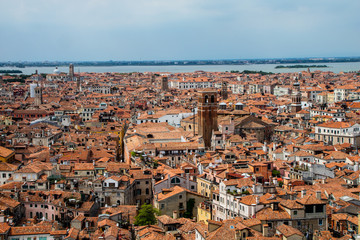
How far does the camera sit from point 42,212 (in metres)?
23.3

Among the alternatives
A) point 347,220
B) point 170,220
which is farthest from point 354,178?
point 170,220

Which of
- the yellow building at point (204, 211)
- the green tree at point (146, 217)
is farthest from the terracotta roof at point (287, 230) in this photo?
the green tree at point (146, 217)

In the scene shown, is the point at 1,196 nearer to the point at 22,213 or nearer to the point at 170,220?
the point at 22,213

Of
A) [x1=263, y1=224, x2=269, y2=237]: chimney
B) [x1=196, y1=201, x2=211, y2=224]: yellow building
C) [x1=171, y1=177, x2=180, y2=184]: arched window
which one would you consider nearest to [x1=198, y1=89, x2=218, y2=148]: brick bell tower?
[x1=171, y1=177, x2=180, y2=184]: arched window

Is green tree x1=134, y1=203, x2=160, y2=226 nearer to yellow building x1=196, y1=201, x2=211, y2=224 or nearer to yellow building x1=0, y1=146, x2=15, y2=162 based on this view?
yellow building x1=196, y1=201, x2=211, y2=224

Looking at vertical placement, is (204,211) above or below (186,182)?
below

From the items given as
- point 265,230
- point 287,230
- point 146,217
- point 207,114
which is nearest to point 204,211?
point 146,217

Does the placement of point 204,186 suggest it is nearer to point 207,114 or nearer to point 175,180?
point 175,180

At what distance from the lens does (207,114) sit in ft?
142

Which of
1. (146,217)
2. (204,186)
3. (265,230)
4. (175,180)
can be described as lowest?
(146,217)

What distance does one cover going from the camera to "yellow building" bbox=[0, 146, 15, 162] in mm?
32503

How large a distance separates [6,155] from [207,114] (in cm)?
1656

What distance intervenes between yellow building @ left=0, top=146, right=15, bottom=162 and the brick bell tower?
49.5 feet

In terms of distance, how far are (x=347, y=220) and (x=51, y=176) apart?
Result: 1504cm
